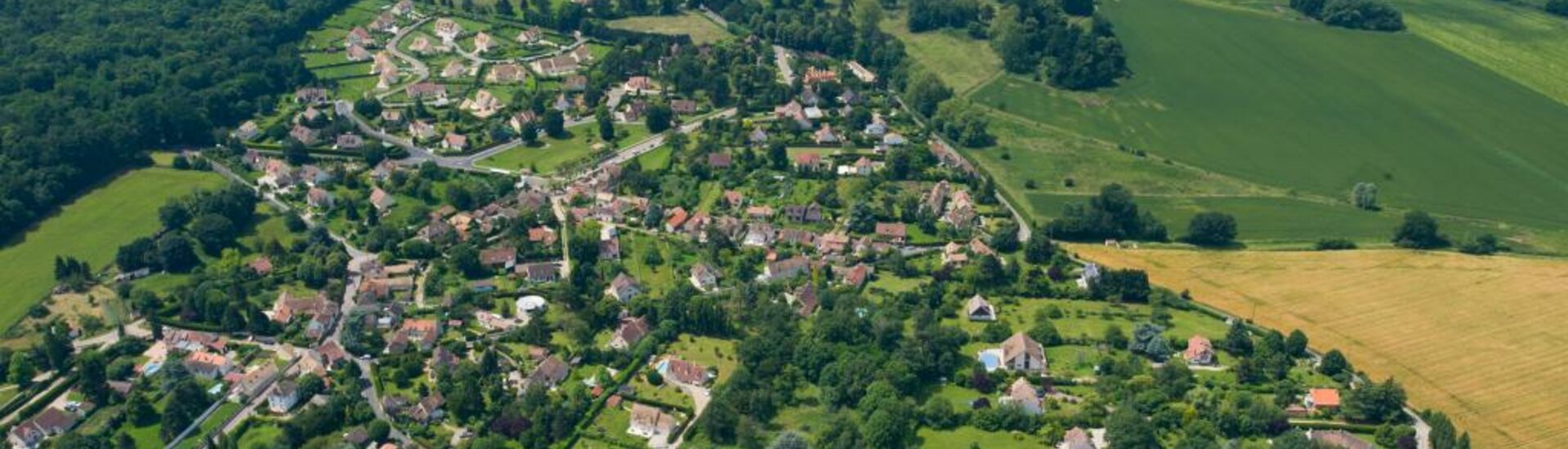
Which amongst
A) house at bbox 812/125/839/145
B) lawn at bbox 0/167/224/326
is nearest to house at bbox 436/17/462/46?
lawn at bbox 0/167/224/326

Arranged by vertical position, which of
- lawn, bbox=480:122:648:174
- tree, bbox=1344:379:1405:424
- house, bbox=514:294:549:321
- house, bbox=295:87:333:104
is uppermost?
tree, bbox=1344:379:1405:424

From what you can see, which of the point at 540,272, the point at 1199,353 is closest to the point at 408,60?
the point at 540,272

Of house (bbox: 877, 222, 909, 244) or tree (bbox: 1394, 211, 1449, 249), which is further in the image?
house (bbox: 877, 222, 909, 244)

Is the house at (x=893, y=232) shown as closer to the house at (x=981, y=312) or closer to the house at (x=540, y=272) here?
the house at (x=981, y=312)

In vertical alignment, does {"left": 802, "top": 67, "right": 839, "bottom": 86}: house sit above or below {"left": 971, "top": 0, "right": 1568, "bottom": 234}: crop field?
below

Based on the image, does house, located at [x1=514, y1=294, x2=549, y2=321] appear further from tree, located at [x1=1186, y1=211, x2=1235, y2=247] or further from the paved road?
the paved road

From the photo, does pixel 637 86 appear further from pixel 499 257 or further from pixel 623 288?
pixel 623 288
